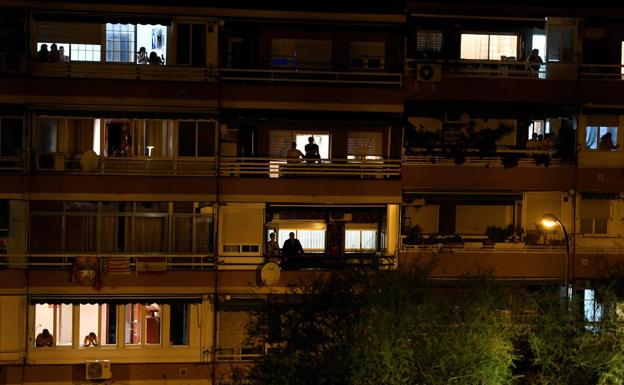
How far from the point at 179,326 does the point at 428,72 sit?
975 cm

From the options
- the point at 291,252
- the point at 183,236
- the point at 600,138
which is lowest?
the point at 291,252

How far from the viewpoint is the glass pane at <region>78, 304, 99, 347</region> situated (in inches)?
1029

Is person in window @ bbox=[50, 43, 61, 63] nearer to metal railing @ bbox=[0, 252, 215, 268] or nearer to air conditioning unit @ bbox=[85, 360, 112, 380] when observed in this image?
metal railing @ bbox=[0, 252, 215, 268]

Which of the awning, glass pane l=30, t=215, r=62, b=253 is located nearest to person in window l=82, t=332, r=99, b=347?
the awning

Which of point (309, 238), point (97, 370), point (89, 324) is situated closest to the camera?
point (97, 370)

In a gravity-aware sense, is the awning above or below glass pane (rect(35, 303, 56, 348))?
above

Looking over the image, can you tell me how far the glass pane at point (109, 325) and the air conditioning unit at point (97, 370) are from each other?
30.5 inches

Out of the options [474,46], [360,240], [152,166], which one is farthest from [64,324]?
[474,46]

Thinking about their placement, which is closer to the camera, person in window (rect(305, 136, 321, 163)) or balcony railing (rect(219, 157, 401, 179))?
balcony railing (rect(219, 157, 401, 179))

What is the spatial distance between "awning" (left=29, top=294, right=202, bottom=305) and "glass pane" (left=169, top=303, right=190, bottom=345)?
378mm

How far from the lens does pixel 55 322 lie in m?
26.1

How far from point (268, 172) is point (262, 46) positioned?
366 cm

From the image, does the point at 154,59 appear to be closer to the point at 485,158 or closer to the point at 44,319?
the point at 44,319

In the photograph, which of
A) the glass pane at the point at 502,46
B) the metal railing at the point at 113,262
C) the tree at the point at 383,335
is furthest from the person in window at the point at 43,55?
the glass pane at the point at 502,46
